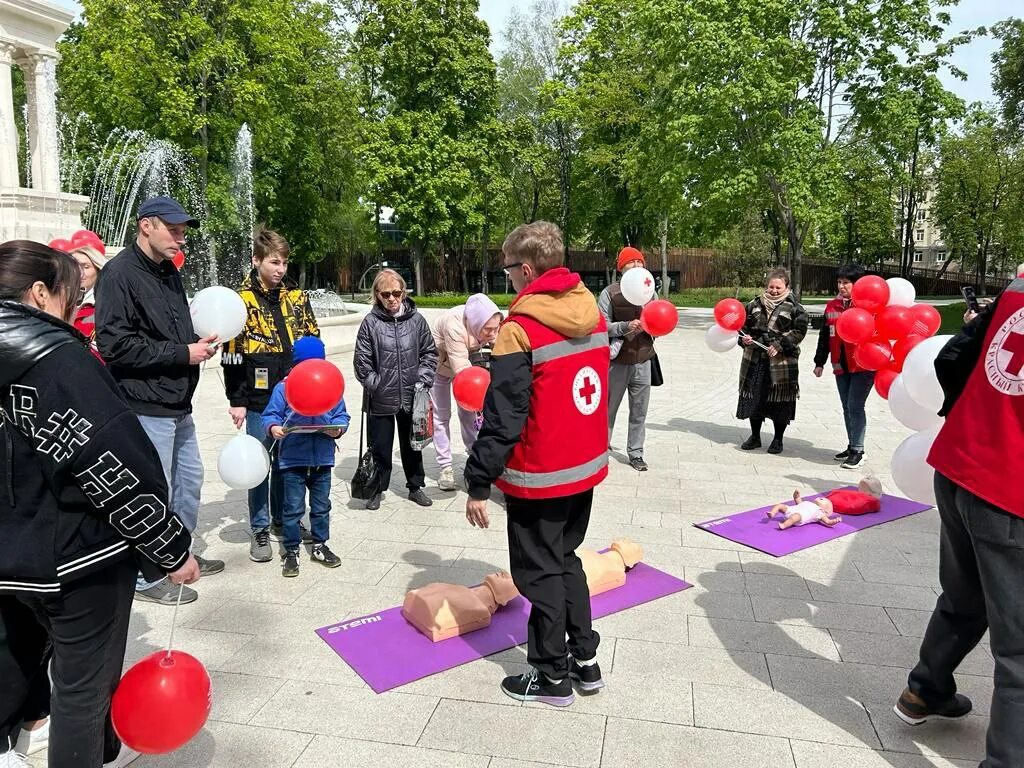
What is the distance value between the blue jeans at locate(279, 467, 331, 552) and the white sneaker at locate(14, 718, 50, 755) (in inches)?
75.8

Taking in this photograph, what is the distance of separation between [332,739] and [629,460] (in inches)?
198

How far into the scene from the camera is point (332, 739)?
3.10m

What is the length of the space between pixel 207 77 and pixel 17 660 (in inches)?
1217

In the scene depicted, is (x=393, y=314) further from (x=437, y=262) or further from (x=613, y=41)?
(x=437, y=262)

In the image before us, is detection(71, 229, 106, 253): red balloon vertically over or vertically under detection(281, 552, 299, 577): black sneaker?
over

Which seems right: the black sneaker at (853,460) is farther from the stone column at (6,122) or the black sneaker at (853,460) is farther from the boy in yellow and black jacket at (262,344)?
the stone column at (6,122)

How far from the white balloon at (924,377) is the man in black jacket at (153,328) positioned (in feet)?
12.2

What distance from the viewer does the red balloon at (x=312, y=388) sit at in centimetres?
447

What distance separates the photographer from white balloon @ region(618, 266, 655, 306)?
22.2 ft

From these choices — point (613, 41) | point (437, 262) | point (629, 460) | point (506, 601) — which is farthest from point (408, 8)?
point (506, 601)

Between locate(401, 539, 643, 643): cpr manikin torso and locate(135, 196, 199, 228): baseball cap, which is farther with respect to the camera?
locate(135, 196, 199, 228): baseball cap

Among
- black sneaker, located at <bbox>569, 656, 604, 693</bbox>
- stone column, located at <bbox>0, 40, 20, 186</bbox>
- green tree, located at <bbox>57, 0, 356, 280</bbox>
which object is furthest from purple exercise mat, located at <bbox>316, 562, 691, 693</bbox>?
green tree, located at <bbox>57, 0, 356, 280</bbox>

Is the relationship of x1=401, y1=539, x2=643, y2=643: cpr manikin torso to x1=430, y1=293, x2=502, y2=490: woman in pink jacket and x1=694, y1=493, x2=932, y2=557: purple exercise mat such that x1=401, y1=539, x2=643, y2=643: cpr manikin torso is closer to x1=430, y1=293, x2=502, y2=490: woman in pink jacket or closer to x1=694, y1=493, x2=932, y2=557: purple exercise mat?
x1=694, y1=493, x2=932, y2=557: purple exercise mat

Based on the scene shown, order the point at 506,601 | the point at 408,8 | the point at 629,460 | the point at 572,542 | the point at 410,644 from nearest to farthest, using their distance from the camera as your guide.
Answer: the point at 572,542 < the point at 410,644 < the point at 506,601 < the point at 629,460 < the point at 408,8
